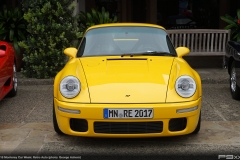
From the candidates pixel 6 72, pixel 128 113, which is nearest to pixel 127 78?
pixel 128 113

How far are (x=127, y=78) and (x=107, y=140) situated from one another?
2.63 feet

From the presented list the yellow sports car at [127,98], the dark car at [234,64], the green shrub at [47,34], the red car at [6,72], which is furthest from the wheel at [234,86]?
the red car at [6,72]

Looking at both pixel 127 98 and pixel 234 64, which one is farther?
pixel 234 64

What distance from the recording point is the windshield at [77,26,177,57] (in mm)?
5484

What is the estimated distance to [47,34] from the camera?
28.0 ft

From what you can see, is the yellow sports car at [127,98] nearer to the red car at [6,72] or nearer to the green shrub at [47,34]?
the red car at [6,72]

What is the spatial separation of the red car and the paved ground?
329mm

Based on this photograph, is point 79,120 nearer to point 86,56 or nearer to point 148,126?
point 148,126

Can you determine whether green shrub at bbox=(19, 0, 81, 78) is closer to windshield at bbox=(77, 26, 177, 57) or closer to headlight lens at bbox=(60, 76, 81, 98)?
windshield at bbox=(77, 26, 177, 57)

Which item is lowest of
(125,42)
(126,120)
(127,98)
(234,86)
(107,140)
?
(234,86)

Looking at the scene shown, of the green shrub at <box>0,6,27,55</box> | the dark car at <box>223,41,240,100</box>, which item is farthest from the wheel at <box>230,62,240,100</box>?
the green shrub at <box>0,6,27,55</box>

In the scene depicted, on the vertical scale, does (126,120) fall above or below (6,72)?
above

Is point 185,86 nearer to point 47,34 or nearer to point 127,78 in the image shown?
point 127,78

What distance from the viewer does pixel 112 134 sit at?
436 cm
